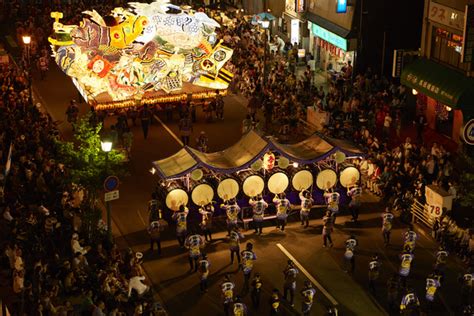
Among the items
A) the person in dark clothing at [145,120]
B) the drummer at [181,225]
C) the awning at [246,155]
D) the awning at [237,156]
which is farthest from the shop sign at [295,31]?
the drummer at [181,225]

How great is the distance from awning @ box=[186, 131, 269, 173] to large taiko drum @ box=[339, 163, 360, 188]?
9.63ft

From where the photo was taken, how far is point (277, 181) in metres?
29.8

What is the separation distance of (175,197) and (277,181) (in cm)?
363

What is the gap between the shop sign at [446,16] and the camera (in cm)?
3494

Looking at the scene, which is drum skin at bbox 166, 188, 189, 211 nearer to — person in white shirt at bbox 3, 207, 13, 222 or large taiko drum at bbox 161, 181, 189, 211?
large taiko drum at bbox 161, 181, 189, 211

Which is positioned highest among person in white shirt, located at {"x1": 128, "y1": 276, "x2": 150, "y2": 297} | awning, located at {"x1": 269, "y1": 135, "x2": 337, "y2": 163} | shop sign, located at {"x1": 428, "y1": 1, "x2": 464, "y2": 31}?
shop sign, located at {"x1": 428, "y1": 1, "x2": 464, "y2": 31}

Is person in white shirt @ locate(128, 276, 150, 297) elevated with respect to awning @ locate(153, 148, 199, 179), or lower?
lower

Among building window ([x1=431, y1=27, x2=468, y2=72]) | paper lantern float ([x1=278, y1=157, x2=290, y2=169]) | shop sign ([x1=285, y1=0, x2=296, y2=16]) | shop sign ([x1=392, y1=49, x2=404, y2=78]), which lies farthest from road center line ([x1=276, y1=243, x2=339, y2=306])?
shop sign ([x1=285, y1=0, x2=296, y2=16])

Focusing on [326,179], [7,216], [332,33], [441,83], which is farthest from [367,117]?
[7,216]

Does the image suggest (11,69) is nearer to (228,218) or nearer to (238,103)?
(238,103)

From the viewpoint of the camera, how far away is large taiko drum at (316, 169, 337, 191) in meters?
30.1

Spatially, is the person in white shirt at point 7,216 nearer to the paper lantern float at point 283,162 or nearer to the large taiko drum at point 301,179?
the paper lantern float at point 283,162

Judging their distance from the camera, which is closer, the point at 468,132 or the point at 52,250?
the point at 52,250

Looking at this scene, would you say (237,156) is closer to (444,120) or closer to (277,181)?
(277,181)
